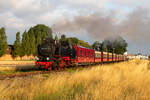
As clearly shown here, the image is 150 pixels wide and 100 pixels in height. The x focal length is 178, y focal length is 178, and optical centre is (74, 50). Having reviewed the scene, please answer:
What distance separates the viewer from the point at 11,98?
575 centimetres

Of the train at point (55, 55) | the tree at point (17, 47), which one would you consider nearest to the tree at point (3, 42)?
the tree at point (17, 47)

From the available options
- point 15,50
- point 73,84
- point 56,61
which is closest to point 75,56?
point 56,61

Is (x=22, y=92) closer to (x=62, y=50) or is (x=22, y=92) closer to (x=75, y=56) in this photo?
(x=62, y=50)

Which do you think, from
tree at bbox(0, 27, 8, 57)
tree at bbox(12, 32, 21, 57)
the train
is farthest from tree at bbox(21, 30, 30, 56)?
the train

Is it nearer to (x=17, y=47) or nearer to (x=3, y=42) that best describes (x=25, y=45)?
(x=17, y=47)

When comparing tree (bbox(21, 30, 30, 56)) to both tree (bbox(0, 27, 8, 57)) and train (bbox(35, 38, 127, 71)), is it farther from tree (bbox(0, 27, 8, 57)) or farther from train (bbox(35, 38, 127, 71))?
train (bbox(35, 38, 127, 71))

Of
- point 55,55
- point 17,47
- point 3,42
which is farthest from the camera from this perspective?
point 17,47

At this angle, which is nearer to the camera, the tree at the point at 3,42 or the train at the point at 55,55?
the train at the point at 55,55

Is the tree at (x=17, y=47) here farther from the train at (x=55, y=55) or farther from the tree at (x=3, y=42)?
the train at (x=55, y=55)

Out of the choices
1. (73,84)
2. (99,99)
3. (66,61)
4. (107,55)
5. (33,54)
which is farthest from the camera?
(33,54)

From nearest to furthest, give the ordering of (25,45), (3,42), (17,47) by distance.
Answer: (3,42) < (17,47) < (25,45)

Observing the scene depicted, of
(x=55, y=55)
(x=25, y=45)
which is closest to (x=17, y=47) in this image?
(x=25, y=45)

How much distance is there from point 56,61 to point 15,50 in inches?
1686

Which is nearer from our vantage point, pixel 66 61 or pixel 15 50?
pixel 66 61
